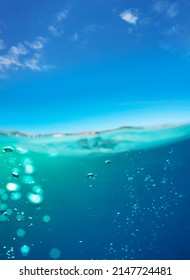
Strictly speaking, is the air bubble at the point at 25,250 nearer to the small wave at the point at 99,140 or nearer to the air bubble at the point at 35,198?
the air bubble at the point at 35,198

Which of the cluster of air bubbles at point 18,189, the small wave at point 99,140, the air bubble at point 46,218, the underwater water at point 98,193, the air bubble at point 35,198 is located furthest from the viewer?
the air bubble at point 46,218

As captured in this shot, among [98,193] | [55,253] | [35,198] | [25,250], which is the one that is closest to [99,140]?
[98,193]

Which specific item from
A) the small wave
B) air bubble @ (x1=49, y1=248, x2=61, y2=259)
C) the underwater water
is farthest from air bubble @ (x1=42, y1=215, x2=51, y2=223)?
the small wave

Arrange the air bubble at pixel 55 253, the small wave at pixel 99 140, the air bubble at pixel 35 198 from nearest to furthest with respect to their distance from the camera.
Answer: the small wave at pixel 99 140 < the air bubble at pixel 35 198 < the air bubble at pixel 55 253

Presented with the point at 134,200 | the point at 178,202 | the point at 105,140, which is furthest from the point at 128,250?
the point at 105,140

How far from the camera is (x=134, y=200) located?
37125mm

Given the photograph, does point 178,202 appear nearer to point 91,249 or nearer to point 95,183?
point 95,183

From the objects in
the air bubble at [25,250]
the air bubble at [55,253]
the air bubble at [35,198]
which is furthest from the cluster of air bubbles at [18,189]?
the air bubble at [55,253]

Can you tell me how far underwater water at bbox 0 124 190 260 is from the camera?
14812 mm

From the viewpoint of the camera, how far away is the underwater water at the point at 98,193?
14.8 m

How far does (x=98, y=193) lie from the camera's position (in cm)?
3300

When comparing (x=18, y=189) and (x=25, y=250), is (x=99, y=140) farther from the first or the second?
(x=25, y=250)

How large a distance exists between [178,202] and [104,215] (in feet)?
39.0

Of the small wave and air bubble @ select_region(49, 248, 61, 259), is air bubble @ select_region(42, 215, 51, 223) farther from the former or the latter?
the small wave
